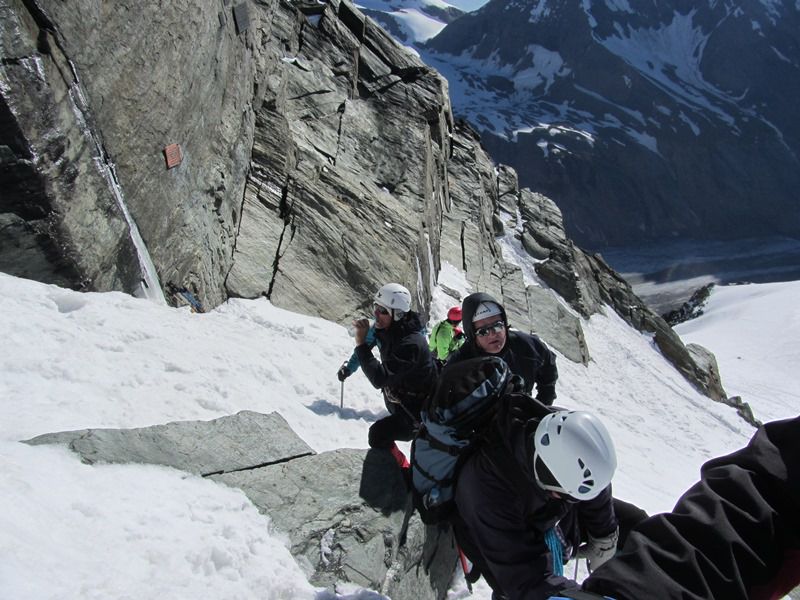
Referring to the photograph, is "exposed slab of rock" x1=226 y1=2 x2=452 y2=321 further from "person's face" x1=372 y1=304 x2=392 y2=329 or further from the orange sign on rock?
"person's face" x1=372 y1=304 x2=392 y2=329

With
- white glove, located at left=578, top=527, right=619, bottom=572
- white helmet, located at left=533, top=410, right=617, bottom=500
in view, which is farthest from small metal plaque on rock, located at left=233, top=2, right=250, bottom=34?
white glove, located at left=578, top=527, right=619, bottom=572

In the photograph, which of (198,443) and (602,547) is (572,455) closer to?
(602,547)

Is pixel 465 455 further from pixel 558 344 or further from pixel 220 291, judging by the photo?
pixel 558 344

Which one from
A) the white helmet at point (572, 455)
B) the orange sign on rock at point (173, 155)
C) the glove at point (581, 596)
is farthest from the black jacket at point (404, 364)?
the orange sign on rock at point (173, 155)

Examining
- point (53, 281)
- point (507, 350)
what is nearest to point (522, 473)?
point (507, 350)

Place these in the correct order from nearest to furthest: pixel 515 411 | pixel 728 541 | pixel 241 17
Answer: pixel 728 541, pixel 515 411, pixel 241 17

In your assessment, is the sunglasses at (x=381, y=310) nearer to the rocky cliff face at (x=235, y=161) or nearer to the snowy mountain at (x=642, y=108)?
the rocky cliff face at (x=235, y=161)

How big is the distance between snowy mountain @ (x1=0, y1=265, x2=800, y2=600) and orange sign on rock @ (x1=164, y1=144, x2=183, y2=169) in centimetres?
249

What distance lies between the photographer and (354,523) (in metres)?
4.29

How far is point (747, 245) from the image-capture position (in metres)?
130

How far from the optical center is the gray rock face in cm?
401

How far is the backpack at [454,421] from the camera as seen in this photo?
3697mm

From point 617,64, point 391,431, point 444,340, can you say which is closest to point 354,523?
point 391,431

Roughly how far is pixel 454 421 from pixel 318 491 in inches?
58.9
